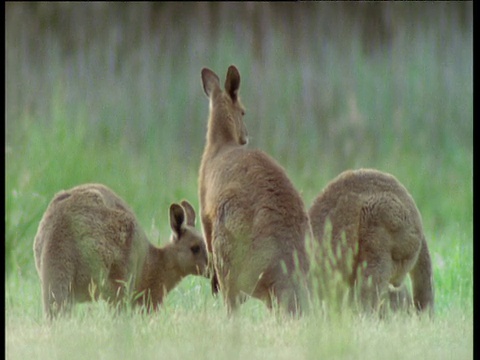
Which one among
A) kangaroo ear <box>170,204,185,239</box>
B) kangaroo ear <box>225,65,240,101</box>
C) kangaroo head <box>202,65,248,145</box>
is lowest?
kangaroo ear <box>170,204,185,239</box>

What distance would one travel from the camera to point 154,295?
20.4 ft

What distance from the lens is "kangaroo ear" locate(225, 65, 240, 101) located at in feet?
19.6

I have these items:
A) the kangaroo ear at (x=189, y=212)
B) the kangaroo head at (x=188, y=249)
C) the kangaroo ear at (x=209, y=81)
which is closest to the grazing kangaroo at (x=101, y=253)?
the kangaroo head at (x=188, y=249)

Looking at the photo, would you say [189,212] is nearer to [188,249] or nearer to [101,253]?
[188,249]

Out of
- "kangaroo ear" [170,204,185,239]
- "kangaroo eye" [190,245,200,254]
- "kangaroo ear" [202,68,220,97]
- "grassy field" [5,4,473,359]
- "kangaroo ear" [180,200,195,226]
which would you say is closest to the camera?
"grassy field" [5,4,473,359]

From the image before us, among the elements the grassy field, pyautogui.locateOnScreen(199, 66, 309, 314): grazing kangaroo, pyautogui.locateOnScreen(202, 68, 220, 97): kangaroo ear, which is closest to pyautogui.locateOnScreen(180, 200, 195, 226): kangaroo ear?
the grassy field

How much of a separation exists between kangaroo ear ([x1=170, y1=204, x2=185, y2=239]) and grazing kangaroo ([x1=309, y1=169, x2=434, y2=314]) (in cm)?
71

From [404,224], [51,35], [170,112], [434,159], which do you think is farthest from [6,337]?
[434,159]

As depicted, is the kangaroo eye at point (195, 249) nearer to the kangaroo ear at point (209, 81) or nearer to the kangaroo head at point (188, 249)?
the kangaroo head at point (188, 249)

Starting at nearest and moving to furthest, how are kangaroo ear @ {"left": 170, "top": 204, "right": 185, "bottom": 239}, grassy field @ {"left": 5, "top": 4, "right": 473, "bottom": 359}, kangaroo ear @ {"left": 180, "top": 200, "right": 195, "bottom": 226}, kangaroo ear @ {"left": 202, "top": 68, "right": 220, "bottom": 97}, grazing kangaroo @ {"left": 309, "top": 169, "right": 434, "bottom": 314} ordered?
grassy field @ {"left": 5, "top": 4, "right": 473, "bottom": 359} < grazing kangaroo @ {"left": 309, "top": 169, "right": 434, "bottom": 314} < kangaroo ear @ {"left": 170, "top": 204, "right": 185, "bottom": 239} < kangaroo ear @ {"left": 202, "top": 68, "right": 220, "bottom": 97} < kangaroo ear @ {"left": 180, "top": 200, "right": 195, "bottom": 226}

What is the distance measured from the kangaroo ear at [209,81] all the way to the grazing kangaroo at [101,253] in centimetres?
71

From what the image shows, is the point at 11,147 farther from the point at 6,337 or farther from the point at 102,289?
the point at 6,337

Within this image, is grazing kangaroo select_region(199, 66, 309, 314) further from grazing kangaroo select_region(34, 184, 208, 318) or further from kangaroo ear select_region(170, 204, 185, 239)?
grazing kangaroo select_region(34, 184, 208, 318)

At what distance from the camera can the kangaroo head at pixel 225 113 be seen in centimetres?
Answer: 631
